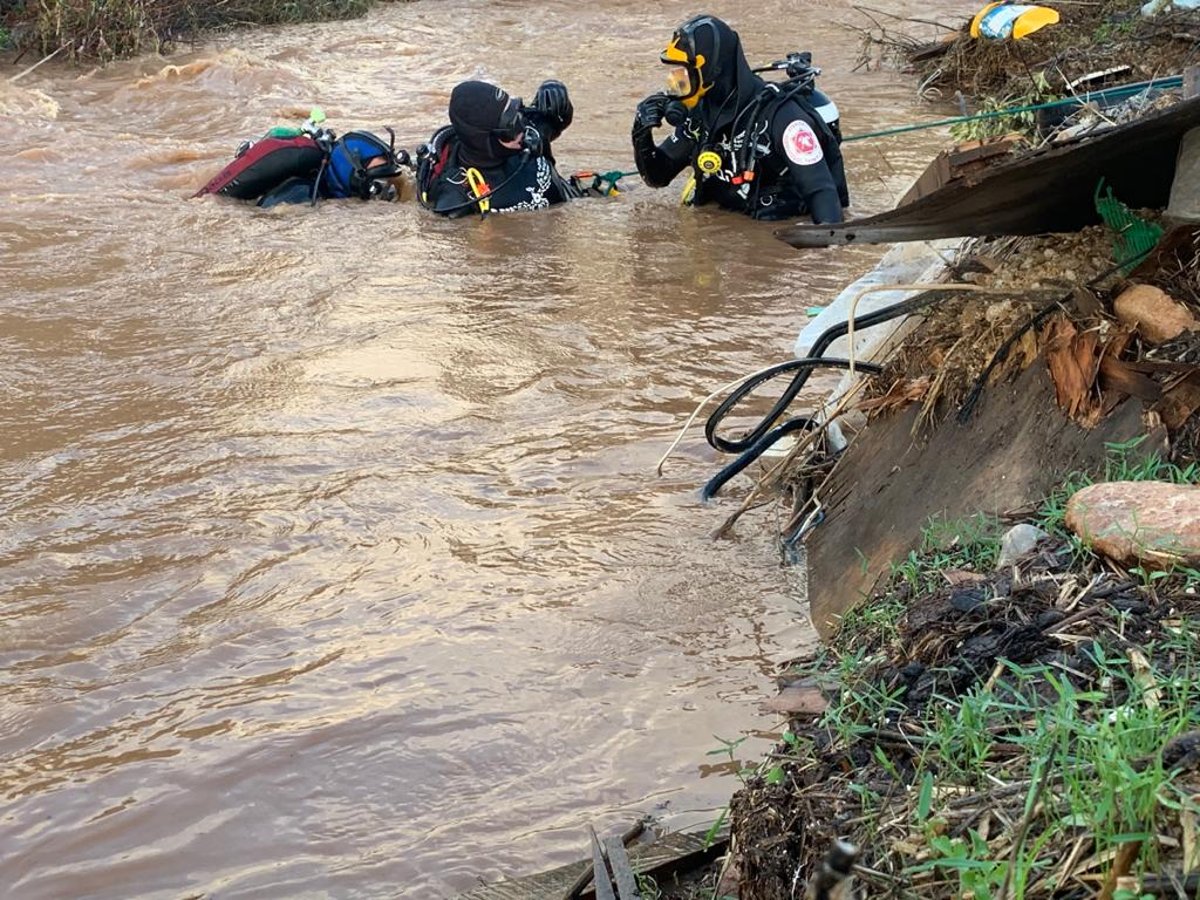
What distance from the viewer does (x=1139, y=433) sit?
2531mm

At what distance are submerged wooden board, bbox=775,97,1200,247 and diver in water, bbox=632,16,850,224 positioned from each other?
4124mm

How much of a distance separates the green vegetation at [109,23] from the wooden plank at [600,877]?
12879 mm

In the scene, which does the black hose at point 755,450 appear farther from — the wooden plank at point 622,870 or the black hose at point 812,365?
the wooden plank at point 622,870

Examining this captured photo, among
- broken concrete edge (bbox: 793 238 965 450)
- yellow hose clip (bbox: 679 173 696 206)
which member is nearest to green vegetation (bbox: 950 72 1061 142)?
broken concrete edge (bbox: 793 238 965 450)

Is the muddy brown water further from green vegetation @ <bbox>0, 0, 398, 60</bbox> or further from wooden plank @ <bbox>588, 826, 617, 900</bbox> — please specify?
green vegetation @ <bbox>0, 0, 398, 60</bbox>

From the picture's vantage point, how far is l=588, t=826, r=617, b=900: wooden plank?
2.06m

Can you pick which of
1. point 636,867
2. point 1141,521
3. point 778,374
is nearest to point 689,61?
point 778,374

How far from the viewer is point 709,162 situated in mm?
7523

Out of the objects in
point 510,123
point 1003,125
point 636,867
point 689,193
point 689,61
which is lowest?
point 636,867

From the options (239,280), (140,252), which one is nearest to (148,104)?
(140,252)

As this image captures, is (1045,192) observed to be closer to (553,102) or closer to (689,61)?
(689,61)

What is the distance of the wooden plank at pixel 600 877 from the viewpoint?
81.0 inches

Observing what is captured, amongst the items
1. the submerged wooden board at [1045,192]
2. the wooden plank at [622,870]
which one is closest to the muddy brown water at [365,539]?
the wooden plank at [622,870]

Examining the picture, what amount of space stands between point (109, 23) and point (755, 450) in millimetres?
11633
